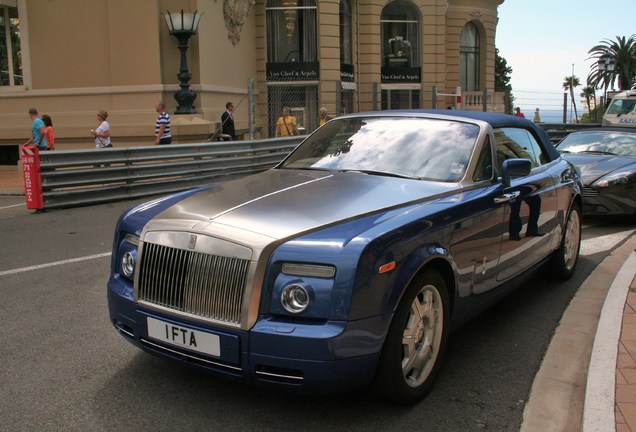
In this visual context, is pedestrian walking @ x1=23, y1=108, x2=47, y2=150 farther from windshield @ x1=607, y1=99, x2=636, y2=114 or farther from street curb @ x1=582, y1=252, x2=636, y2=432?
windshield @ x1=607, y1=99, x2=636, y2=114

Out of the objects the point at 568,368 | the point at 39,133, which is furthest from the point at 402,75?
the point at 568,368

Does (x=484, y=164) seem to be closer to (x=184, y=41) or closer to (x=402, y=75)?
(x=184, y=41)

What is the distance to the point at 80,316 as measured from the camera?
505cm

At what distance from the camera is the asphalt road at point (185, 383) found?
3.36m

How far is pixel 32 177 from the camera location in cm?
1020

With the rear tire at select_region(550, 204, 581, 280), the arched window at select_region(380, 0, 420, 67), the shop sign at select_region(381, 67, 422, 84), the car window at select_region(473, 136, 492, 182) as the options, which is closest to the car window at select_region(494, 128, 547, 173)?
the car window at select_region(473, 136, 492, 182)

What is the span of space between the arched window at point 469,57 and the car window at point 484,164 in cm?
3222

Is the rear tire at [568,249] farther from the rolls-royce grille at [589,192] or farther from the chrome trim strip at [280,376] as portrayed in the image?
the chrome trim strip at [280,376]

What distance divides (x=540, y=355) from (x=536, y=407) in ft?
2.77

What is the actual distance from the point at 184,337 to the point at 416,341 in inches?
50.2

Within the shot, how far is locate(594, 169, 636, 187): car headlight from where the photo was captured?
9.22 m

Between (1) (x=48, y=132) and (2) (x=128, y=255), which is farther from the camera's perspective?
(1) (x=48, y=132)

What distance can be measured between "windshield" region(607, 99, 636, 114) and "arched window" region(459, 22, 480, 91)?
12254 millimetres

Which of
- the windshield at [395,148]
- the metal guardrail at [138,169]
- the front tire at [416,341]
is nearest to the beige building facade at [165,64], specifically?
the metal guardrail at [138,169]
